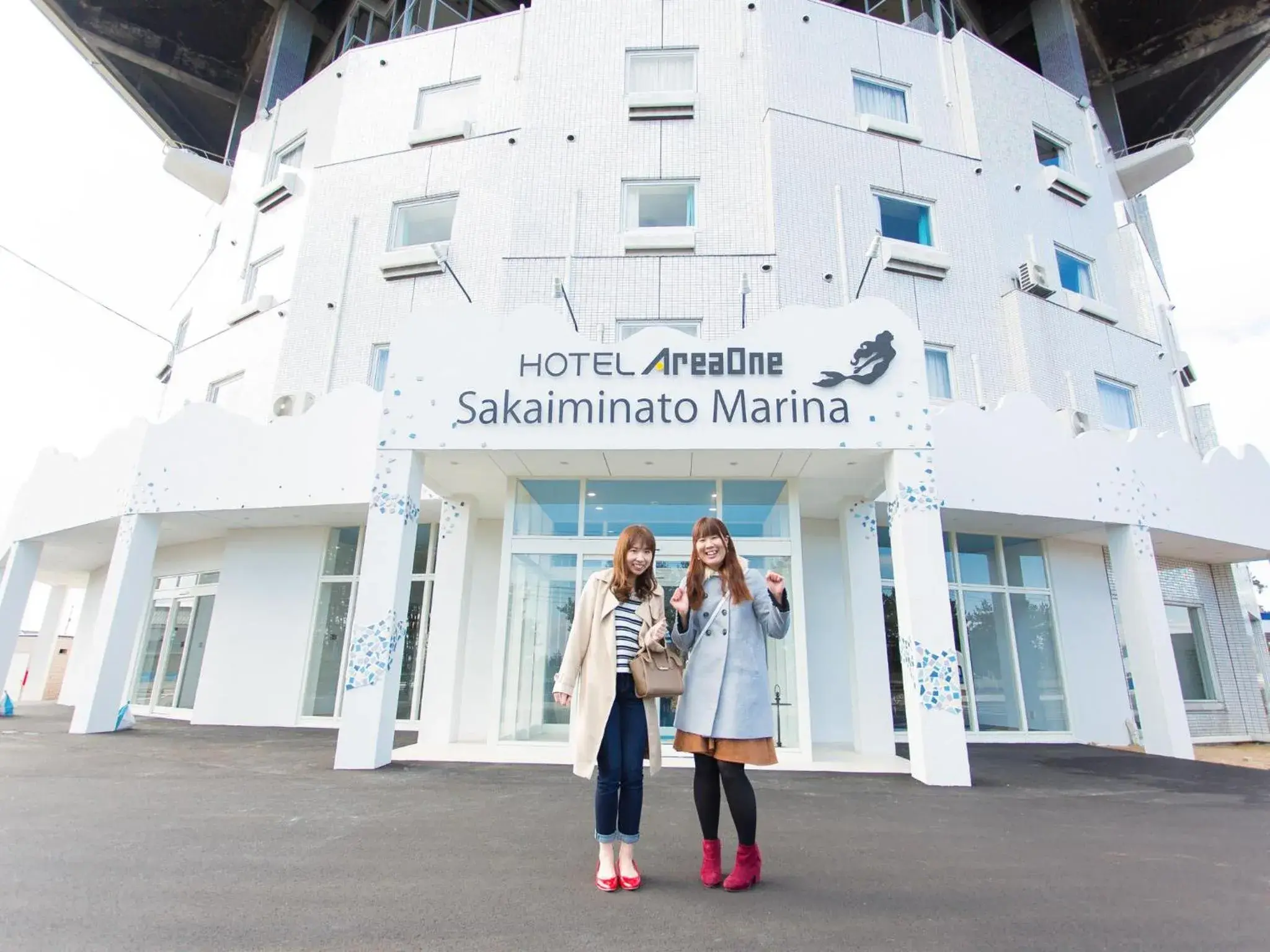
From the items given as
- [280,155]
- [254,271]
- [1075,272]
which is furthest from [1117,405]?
[280,155]

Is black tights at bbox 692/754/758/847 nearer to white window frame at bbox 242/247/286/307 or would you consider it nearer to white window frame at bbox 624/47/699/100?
white window frame at bbox 624/47/699/100

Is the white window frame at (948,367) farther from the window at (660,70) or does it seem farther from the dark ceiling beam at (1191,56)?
the dark ceiling beam at (1191,56)

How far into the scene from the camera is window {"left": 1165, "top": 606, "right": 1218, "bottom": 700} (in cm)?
1151

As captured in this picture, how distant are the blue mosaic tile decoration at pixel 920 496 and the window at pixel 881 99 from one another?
27.8ft

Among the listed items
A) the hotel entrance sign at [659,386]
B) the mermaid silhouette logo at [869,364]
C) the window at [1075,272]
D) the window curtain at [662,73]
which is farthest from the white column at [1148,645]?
the window curtain at [662,73]

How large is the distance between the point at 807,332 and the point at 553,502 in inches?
139

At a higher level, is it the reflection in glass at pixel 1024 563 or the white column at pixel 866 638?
the reflection in glass at pixel 1024 563

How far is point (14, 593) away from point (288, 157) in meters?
9.96

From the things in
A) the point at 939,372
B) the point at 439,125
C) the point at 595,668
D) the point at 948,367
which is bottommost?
the point at 595,668

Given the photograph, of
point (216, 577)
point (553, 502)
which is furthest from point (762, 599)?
point (216, 577)

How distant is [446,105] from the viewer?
12.5 m

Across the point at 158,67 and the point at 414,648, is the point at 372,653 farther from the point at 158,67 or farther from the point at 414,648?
the point at 158,67

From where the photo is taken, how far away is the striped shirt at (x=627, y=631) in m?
2.89

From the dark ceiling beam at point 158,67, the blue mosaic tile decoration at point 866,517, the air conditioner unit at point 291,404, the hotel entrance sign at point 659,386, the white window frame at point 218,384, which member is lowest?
the blue mosaic tile decoration at point 866,517
